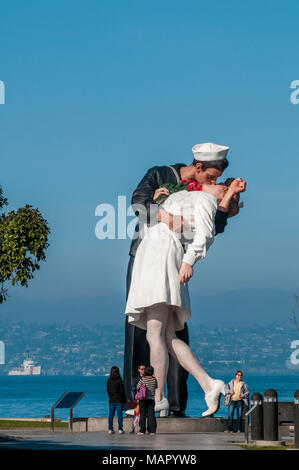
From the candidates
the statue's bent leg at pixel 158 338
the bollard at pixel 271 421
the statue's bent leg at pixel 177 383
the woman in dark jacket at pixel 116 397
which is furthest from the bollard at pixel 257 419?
the woman in dark jacket at pixel 116 397

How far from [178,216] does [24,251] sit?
25.9 feet

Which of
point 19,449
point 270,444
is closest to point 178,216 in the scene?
point 270,444

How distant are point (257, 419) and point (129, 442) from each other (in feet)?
9.56

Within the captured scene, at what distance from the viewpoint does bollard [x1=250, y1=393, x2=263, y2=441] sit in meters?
19.0

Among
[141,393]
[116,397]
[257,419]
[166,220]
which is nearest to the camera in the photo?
[257,419]

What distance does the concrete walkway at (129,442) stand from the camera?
53.2ft

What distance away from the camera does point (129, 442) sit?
682 inches

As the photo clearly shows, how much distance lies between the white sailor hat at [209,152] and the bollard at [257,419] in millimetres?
4636

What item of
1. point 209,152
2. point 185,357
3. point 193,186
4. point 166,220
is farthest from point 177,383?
point 209,152

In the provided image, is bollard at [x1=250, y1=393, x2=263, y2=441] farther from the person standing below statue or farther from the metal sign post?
the metal sign post

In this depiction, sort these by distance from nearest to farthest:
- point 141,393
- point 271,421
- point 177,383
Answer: point 271,421 → point 141,393 → point 177,383

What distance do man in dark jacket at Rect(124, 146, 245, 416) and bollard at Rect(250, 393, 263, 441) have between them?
2242 millimetres

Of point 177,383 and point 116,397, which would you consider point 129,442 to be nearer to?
point 116,397
